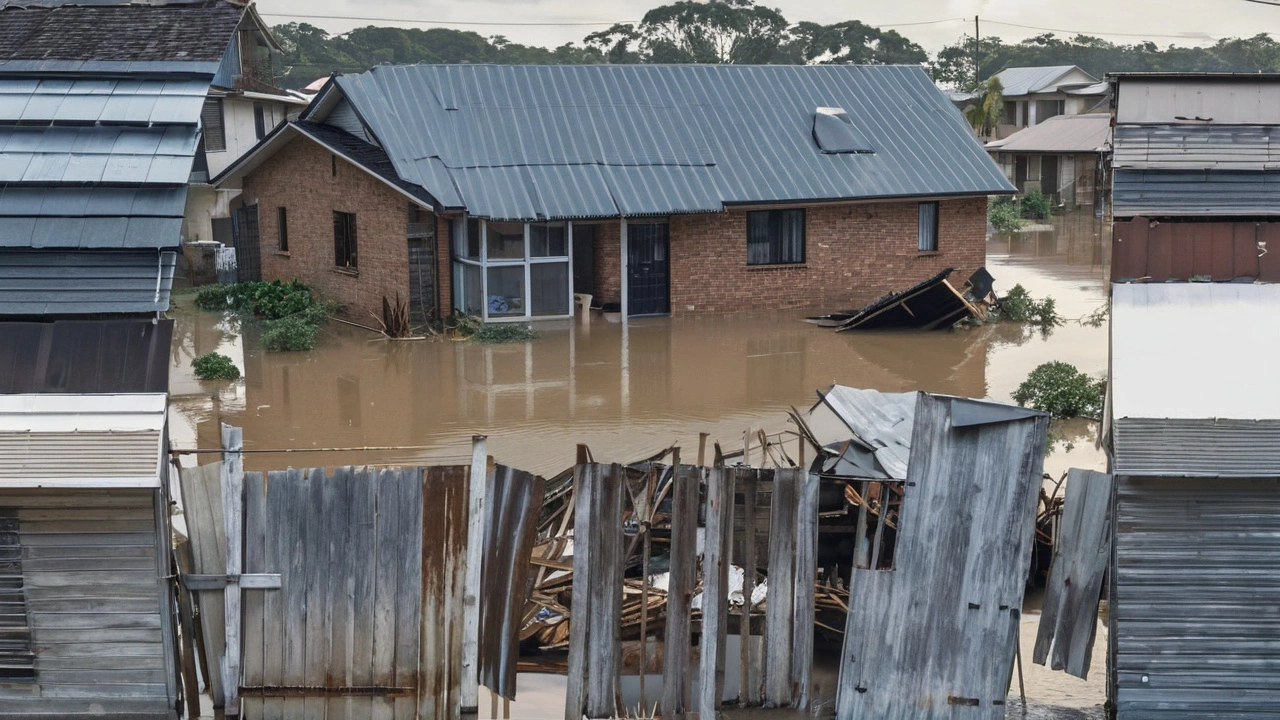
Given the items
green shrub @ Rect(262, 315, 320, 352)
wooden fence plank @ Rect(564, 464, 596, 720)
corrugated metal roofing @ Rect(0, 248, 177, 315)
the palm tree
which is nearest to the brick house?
green shrub @ Rect(262, 315, 320, 352)

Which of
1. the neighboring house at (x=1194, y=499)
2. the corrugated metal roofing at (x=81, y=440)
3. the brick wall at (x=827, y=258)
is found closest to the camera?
the corrugated metal roofing at (x=81, y=440)

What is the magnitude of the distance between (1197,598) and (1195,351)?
1.50 metres

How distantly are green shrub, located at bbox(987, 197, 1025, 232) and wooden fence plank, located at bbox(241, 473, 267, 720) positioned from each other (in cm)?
3561

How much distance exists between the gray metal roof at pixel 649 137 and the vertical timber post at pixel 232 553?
1443 cm

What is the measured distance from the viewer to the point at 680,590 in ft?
26.9

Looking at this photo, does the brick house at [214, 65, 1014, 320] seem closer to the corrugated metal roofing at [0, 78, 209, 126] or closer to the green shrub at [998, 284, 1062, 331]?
the green shrub at [998, 284, 1062, 331]

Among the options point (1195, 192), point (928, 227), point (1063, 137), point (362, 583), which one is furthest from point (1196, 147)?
point (1063, 137)

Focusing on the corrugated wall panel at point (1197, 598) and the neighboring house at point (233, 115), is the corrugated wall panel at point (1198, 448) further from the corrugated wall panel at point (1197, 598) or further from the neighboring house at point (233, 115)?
the neighboring house at point (233, 115)

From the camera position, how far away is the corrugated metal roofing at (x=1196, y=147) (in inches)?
381

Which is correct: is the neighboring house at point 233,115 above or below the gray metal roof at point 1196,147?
above

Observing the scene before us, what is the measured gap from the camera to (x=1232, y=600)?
8.01 m

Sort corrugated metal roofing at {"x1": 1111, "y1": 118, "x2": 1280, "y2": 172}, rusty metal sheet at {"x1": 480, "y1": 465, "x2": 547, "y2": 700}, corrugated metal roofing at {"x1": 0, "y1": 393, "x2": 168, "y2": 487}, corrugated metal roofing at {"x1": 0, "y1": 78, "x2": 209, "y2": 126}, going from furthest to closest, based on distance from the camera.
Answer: corrugated metal roofing at {"x1": 1111, "y1": 118, "x2": 1280, "y2": 172} → corrugated metal roofing at {"x1": 0, "y1": 78, "x2": 209, "y2": 126} → rusty metal sheet at {"x1": 480, "y1": 465, "x2": 547, "y2": 700} → corrugated metal roofing at {"x1": 0, "y1": 393, "x2": 168, "y2": 487}

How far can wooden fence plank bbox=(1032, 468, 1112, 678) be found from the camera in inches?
321

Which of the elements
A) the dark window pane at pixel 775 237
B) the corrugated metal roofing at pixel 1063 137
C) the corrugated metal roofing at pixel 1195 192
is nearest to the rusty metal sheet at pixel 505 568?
the corrugated metal roofing at pixel 1195 192
